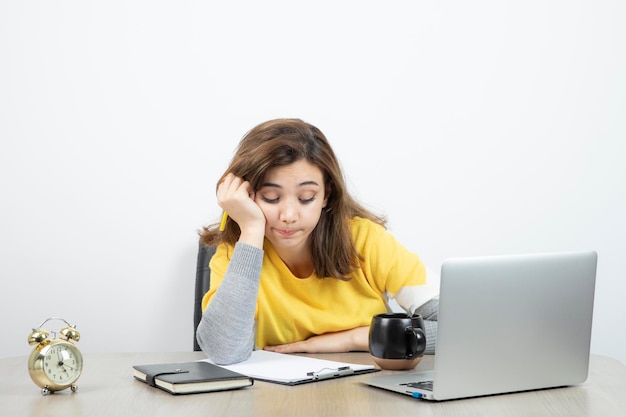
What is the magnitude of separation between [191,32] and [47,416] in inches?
61.7

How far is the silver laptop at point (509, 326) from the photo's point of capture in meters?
1.19

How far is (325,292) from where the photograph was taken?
6.51ft

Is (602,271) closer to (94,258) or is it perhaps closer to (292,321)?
(292,321)

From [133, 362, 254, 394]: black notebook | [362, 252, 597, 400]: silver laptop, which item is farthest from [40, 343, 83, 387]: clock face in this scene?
[362, 252, 597, 400]: silver laptop

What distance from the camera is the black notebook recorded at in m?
1.29

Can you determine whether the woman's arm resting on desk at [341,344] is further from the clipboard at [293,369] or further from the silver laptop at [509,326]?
the silver laptop at [509,326]

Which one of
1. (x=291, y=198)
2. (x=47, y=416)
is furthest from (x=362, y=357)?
(x=47, y=416)

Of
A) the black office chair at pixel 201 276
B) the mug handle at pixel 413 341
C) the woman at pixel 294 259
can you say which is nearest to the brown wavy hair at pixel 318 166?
the woman at pixel 294 259

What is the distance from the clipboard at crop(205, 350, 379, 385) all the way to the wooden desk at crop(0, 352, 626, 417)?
0.06ft

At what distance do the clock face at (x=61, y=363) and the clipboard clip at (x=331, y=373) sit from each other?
39cm

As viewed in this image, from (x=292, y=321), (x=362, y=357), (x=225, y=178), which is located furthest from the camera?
(x=292, y=321)

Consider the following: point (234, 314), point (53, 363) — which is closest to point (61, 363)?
point (53, 363)

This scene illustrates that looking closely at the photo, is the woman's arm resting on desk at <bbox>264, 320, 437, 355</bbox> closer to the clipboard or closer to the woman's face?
the clipboard

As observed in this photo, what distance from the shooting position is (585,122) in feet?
8.20
